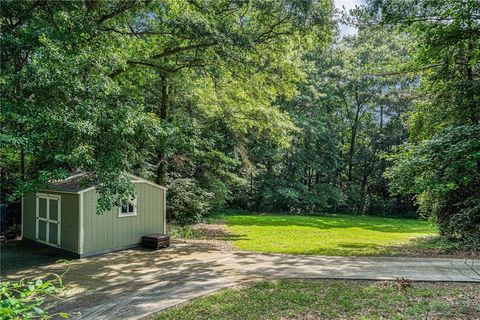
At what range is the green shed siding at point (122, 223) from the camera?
29.4 feet

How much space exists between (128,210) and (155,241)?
1259mm

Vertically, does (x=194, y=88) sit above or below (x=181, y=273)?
above

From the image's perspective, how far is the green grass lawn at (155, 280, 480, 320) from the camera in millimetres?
5195

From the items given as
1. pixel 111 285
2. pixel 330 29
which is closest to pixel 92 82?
pixel 111 285

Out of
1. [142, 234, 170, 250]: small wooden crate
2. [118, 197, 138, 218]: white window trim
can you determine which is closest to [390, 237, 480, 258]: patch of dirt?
[142, 234, 170, 250]: small wooden crate

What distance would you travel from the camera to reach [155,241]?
32.5ft

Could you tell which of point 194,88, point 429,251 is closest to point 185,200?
point 194,88

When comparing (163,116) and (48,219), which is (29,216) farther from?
(163,116)

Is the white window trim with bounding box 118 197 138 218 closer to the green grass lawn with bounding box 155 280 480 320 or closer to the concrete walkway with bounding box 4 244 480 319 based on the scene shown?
the concrete walkway with bounding box 4 244 480 319

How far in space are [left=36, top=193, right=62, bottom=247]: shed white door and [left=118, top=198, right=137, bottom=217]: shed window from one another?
1660 mm

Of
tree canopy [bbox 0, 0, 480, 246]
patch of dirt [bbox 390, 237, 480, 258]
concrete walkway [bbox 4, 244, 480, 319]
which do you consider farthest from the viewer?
patch of dirt [bbox 390, 237, 480, 258]

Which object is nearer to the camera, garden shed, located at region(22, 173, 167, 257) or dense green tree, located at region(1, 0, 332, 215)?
dense green tree, located at region(1, 0, 332, 215)

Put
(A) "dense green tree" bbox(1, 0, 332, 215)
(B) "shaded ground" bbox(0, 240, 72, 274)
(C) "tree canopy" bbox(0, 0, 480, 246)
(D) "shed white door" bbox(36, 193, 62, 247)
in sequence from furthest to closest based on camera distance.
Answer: (D) "shed white door" bbox(36, 193, 62, 247)
(B) "shaded ground" bbox(0, 240, 72, 274)
(C) "tree canopy" bbox(0, 0, 480, 246)
(A) "dense green tree" bbox(1, 0, 332, 215)

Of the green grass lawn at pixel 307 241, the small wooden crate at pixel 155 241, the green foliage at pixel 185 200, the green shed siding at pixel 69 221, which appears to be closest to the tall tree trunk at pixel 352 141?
the green grass lawn at pixel 307 241
